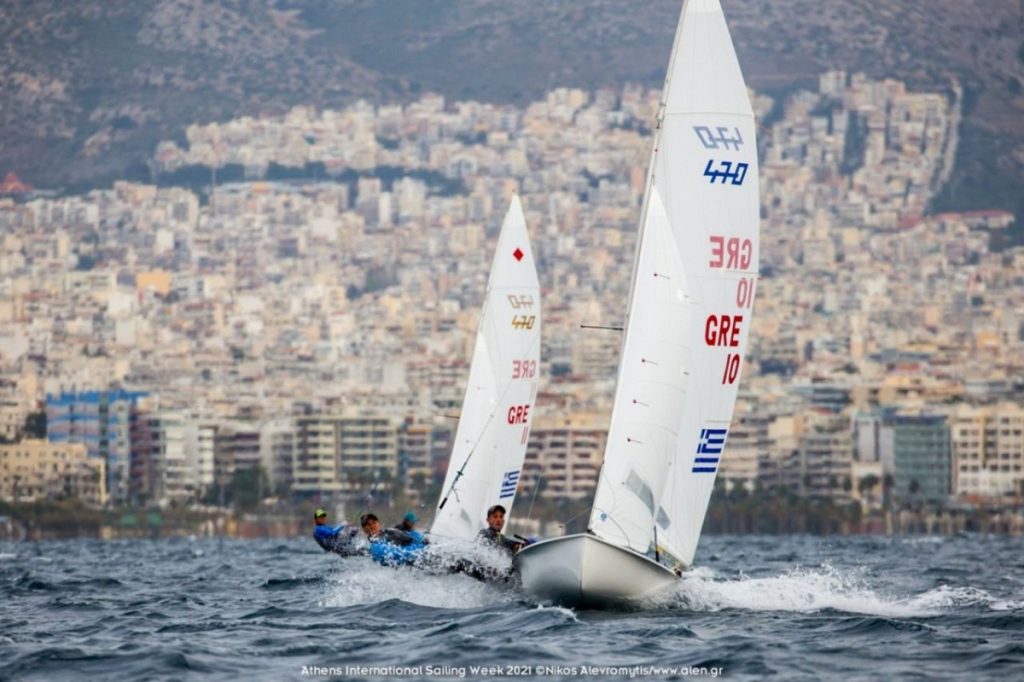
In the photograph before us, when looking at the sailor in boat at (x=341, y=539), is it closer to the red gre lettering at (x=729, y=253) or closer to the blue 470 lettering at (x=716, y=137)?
the red gre lettering at (x=729, y=253)

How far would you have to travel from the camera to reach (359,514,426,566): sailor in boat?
103 feet

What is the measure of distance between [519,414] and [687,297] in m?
8.90

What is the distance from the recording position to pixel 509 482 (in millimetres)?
37219

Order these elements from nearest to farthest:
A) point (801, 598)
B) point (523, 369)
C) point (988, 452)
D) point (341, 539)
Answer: point (801, 598) → point (341, 539) → point (523, 369) → point (988, 452)

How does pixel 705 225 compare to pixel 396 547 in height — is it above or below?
above

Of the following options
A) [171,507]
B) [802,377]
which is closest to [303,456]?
[171,507]

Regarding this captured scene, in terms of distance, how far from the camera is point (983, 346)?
19200cm

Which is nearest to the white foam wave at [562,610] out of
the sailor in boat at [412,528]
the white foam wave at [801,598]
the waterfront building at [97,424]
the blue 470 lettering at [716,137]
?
the white foam wave at [801,598]

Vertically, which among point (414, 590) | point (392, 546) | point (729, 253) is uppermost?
point (729, 253)

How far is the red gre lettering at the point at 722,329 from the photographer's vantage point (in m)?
30.8

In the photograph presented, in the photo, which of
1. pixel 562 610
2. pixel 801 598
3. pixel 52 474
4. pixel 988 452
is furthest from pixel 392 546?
pixel 988 452

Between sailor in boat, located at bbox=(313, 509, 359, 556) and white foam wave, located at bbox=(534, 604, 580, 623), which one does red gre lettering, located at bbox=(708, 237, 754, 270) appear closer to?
white foam wave, located at bbox=(534, 604, 580, 623)

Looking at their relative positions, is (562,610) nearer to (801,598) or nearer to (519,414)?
(801,598)

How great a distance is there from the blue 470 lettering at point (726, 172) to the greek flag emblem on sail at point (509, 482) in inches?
309
